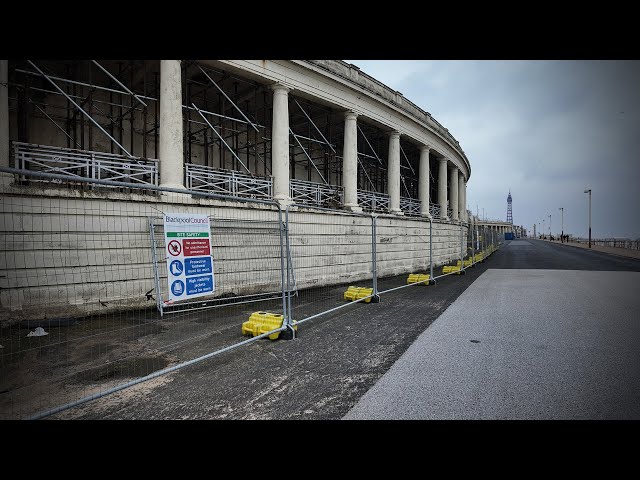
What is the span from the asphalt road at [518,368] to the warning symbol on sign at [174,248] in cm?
294

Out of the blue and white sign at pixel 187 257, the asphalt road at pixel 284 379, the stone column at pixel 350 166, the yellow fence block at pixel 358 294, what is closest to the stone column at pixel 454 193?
the stone column at pixel 350 166

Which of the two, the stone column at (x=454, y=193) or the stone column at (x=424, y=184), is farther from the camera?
the stone column at (x=454, y=193)

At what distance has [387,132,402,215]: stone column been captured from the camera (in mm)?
16812

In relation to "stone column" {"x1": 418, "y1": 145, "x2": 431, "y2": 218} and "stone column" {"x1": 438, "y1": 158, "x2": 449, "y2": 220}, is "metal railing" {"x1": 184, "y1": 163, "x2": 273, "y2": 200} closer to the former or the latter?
"stone column" {"x1": 418, "y1": 145, "x2": 431, "y2": 218}

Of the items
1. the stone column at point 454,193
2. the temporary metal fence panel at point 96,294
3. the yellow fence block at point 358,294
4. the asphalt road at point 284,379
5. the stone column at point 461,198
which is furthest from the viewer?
the stone column at point 461,198

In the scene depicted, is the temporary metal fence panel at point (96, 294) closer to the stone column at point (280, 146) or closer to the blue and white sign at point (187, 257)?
the blue and white sign at point (187, 257)

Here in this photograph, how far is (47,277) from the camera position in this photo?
6582 millimetres

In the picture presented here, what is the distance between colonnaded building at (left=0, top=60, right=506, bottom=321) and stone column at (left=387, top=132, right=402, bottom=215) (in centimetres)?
7

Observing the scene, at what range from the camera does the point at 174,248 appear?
409 cm

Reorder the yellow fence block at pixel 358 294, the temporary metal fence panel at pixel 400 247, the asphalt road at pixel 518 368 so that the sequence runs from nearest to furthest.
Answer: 1. the asphalt road at pixel 518 368
2. the yellow fence block at pixel 358 294
3. the temporary metal fence panel at pixel 400 247

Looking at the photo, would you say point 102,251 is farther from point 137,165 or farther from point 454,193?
point 454,193

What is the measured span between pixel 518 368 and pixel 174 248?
461 centimetres

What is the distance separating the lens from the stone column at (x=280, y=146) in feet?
37.5
